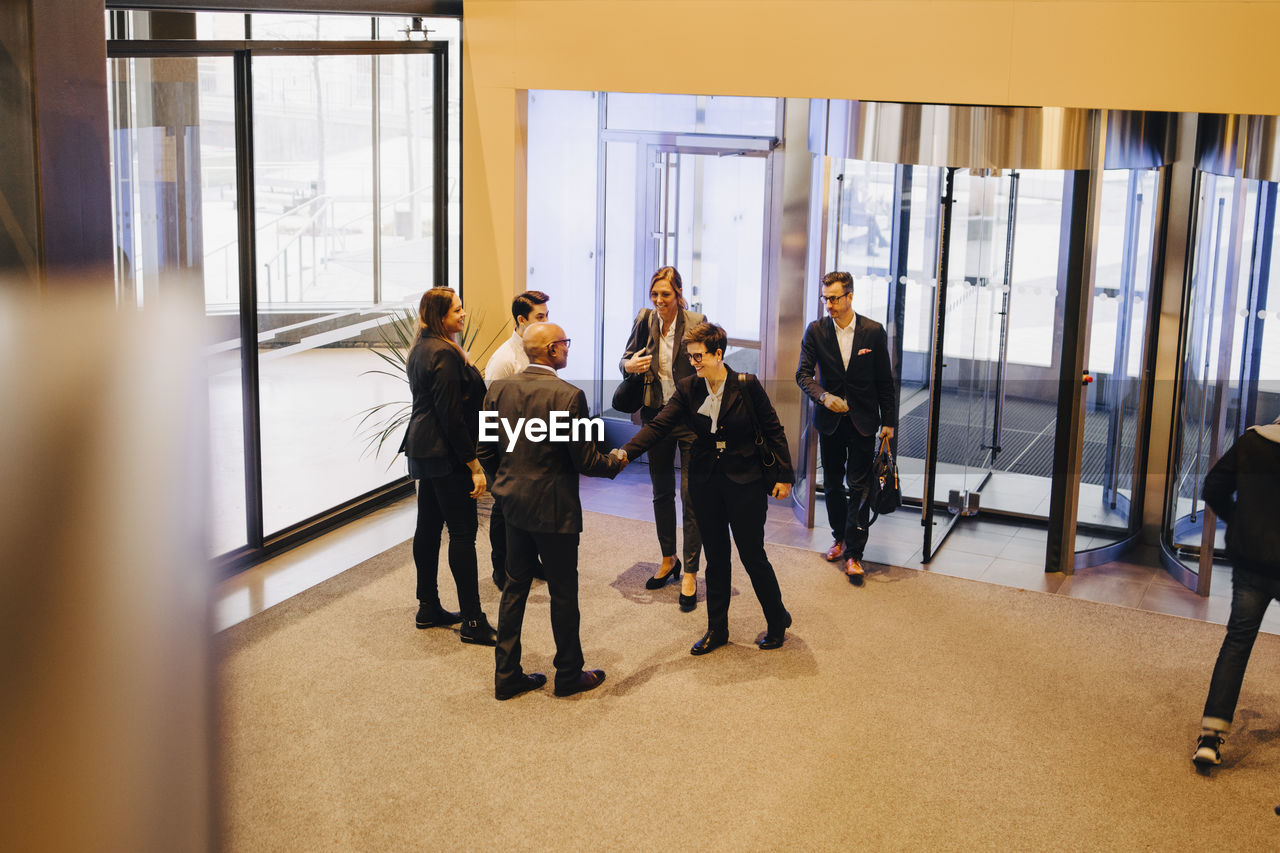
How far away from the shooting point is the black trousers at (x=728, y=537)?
180 inches

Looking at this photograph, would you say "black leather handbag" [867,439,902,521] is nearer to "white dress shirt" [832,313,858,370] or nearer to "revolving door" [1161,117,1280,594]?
"white dress shirt" [832,313,858,370]

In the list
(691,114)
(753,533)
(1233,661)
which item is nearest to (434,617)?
(753,533)

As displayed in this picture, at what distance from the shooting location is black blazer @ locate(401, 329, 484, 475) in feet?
14.7

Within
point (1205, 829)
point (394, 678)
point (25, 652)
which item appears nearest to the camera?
point (25, 652)

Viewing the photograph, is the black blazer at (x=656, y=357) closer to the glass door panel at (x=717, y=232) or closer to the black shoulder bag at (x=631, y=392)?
the black shoulder bag at (x=631, y=392)

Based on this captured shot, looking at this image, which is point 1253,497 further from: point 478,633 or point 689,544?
point 478,633

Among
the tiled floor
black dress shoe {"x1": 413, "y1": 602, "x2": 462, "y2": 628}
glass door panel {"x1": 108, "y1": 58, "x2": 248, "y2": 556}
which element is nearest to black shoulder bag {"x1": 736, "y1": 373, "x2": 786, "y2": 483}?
black dress shoe {"x1": 413, "y1": 602, "x2": 462, "y2": 628}

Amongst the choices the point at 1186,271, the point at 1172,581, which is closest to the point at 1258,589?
the point at 1172,581

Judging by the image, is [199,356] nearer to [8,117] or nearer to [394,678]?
[8,117]

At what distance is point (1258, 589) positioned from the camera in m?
3.83

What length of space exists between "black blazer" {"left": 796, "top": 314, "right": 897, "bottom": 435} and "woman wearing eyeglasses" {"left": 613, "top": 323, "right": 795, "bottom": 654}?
46.2 inches

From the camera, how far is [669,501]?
5504 millimetres

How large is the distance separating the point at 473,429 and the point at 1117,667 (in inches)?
116

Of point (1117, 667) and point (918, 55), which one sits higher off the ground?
point (918, 55)
